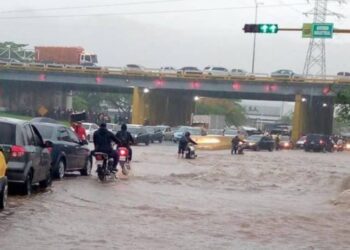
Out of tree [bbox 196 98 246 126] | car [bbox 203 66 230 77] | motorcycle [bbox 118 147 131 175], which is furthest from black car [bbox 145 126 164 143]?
tree [bbox 196 98 246 126]

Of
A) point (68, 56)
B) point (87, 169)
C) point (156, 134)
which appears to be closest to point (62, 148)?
point (87, 169)

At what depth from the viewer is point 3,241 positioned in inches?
363

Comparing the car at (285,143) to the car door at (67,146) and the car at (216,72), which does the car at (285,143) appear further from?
the car door at (67,146)

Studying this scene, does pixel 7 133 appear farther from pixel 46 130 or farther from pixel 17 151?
pixel 46 130

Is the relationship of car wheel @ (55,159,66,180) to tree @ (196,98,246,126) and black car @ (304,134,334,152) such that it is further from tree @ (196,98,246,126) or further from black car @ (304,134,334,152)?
tree @ (196,98,246,126)

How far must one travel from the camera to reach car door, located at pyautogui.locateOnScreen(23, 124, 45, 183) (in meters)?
14.0

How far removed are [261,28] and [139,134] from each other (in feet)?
78.1

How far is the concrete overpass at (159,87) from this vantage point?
72.5 m

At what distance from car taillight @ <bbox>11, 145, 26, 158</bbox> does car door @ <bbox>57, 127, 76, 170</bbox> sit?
4564mm

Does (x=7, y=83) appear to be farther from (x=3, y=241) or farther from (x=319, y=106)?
(x=3, y=241)

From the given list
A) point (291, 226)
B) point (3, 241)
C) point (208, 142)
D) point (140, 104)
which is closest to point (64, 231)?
point (3, 241)

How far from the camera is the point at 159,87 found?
76.5 metres

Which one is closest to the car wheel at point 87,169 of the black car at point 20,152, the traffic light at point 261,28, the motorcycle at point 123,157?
the motorcycle at point 123,157

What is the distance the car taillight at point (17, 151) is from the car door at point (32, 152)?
0.13 meters
